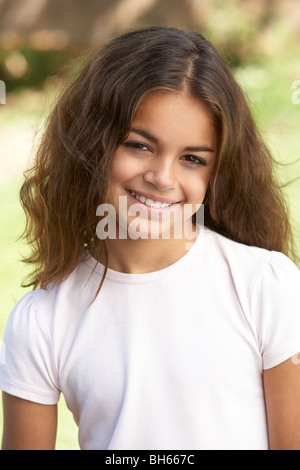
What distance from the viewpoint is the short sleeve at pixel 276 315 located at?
1527 mm

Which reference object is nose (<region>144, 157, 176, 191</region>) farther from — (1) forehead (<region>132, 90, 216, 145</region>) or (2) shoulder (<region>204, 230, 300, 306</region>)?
(2) shoulder (<region>204, 230, 300, 306</region>)

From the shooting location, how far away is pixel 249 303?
1.57 metres

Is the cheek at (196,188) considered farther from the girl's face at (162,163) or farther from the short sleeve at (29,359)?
the short sleeve at (29,359)

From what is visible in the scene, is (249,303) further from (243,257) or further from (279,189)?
(279,189)

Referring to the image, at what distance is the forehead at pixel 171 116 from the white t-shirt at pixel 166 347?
11.4 inches

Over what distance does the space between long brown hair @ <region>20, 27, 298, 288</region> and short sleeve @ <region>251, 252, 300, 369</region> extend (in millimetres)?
196

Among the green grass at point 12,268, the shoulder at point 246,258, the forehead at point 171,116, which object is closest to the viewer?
the forehead at point 171,116

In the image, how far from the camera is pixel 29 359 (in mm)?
1634

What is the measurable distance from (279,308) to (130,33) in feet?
2.24

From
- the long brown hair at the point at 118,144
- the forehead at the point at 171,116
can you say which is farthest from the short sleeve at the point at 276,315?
the forehead at the point at 171,116

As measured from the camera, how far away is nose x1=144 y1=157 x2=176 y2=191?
4.97 ft

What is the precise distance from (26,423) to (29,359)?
159mm

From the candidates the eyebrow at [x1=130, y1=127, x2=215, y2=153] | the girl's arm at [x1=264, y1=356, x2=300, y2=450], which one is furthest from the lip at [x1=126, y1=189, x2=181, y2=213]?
the girl's arm at [x1=264, y1=356, x2=300, y2=450]

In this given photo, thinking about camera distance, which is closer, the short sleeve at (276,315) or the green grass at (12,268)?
the short sleeve at (276,315)
